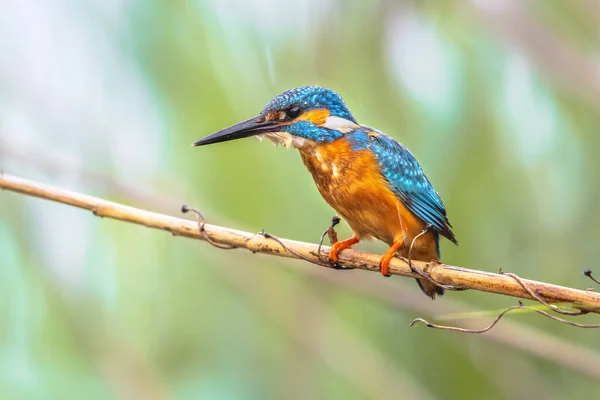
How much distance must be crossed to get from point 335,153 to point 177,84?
101 cm

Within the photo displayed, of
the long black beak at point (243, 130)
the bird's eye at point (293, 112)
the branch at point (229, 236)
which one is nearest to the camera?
the branch at point (229, 236)

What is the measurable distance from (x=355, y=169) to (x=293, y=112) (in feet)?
0.75

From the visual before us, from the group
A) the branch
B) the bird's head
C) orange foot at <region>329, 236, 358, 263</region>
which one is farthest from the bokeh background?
the branch

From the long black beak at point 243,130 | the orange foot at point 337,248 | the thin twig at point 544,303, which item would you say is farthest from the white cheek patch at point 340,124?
the thin twig at point 544,303

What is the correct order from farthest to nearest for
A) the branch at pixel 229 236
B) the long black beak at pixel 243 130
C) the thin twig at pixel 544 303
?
the long black beak at pixel 243 130 < the branch at pixel 229 236 < the thin twig at pixel 544 303

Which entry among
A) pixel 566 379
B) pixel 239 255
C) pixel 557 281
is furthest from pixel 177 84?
pixel 566 379

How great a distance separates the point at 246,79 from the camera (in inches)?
103

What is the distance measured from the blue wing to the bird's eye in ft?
0.72

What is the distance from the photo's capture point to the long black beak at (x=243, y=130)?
1.76 meters

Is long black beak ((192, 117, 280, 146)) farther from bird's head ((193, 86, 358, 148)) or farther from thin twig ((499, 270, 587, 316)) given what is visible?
thin twig ((499, 270, 587, 316))

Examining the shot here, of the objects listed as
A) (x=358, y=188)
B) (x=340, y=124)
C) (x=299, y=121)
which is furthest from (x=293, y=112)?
(x=358, y=188)

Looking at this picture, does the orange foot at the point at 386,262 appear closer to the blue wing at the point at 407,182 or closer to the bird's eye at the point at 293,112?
the blue wing at the point at 407,182

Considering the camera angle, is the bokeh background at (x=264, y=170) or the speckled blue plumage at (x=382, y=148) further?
the bokeh background at (x=264, y=170)

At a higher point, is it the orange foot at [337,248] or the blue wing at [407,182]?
the blue wing at [407,182]
